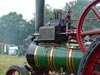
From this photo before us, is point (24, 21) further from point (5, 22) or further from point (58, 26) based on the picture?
point (58, 26)

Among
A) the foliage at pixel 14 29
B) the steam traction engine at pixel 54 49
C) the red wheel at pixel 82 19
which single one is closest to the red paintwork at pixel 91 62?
the red wheel at pixel 82 19

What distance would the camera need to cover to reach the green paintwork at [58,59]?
486 centimetres

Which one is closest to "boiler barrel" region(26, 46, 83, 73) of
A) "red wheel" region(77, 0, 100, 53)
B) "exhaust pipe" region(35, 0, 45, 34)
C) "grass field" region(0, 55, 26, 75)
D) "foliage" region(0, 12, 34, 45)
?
"exhaust pipe" region(35, 0, 45, 34)

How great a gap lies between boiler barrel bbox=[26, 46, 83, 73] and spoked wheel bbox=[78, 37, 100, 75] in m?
1.42

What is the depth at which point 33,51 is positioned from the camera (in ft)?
18.1

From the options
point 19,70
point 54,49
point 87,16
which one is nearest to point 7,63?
point 87,16

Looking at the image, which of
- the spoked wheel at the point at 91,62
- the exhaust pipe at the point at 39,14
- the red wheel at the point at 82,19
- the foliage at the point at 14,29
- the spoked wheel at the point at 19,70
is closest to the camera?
the spoked wheel at the point at 91,62

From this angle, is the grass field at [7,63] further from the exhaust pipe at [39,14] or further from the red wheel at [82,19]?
the red wheel at [82,19]

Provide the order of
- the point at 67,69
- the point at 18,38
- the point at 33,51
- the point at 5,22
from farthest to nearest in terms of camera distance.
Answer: the point at 5,22 → the point at 18,38 → the point at 33,51 → the point at 67,69

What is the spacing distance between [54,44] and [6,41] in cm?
4547

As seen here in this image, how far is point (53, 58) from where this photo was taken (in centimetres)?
519

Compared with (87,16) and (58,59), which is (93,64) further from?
(87,16)

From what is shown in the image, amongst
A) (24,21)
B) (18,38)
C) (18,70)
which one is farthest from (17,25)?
(18,70)

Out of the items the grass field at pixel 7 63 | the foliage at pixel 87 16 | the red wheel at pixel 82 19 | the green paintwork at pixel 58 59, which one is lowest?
the grass field at pixel 7 63
